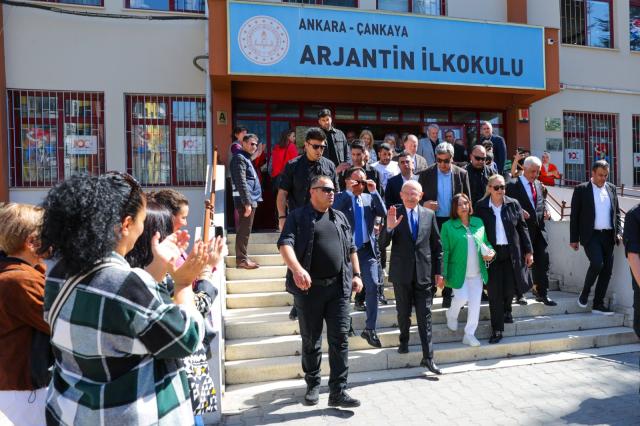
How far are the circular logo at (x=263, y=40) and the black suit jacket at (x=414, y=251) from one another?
4.77 metres

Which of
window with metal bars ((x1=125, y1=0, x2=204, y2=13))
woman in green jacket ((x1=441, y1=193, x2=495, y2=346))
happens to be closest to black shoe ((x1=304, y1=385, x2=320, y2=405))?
woman in green jacket ((x1=441, y1=193, x2=495, y2=346))

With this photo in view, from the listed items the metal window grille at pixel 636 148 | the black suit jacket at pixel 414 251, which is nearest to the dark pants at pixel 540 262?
the black suit jacket at pixel 414 251

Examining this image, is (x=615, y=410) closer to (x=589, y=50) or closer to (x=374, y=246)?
(x=374, y=246)

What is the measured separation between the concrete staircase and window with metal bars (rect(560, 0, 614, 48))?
334 inches

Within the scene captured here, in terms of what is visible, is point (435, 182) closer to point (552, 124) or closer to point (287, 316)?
point (287, 316)

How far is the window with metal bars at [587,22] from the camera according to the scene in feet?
43.4

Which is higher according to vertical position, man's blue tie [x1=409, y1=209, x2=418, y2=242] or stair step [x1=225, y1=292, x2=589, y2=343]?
man's blue tie [x1=409, y1=209, x2=418, y2=242]

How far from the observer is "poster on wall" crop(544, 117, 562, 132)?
12789 mm

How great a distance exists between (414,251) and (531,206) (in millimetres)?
2686

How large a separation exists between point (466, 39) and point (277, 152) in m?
4.55

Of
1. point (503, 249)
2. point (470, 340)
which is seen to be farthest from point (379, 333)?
point (503, 249)

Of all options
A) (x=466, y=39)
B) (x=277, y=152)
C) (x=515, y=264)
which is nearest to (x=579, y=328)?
(x=515, y=264)

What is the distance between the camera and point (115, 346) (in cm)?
177

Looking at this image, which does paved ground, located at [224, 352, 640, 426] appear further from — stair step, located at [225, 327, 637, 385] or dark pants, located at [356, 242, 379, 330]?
dark pants, located at [356, 242, 379, 330]
